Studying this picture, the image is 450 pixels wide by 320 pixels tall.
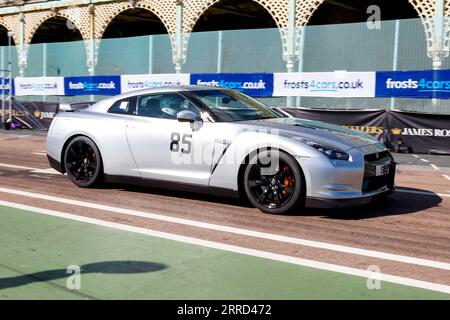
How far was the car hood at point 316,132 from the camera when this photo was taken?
5.79 metres

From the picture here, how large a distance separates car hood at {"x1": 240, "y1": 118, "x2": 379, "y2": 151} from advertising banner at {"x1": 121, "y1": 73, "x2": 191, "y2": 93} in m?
12.8

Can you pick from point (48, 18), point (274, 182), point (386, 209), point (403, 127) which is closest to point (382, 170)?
point (386, 209)

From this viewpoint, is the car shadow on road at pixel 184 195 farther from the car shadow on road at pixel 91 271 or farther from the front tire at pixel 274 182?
the car shadow on road at pixel 91 271

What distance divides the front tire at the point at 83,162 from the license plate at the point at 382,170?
356 cm

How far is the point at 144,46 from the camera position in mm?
21625

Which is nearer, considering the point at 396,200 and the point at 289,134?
the point at 289,134

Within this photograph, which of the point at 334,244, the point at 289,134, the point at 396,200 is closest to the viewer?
the point at 334,244

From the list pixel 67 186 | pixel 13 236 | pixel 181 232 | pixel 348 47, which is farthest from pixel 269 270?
→ pixel 348 47

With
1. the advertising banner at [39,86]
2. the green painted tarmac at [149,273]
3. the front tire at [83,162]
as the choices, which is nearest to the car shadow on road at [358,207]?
the front tire at [83,162]

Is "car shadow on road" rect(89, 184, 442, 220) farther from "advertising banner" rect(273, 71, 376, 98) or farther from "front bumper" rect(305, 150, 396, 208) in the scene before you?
"advertising banner" rect(273, 71, 376, 98)

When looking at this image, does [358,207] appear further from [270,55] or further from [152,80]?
[152,80]

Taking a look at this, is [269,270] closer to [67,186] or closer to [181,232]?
[181,232]
